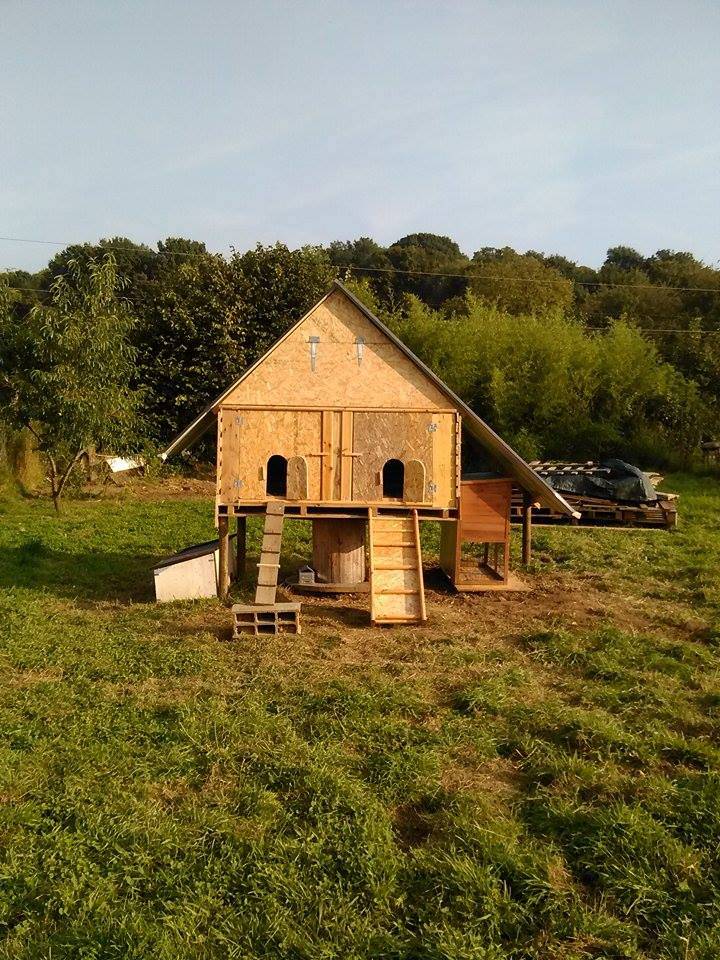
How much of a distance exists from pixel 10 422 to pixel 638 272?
137 feet

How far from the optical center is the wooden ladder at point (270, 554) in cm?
929

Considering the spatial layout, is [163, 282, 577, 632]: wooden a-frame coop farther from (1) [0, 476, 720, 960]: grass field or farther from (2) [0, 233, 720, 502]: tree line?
(2) [0, 233, 720, 502]: tree line

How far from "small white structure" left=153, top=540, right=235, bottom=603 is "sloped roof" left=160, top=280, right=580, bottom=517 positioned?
1545 millimetres

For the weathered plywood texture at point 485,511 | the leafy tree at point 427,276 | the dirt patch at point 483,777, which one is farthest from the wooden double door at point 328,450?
the leafy tree at point 427,276

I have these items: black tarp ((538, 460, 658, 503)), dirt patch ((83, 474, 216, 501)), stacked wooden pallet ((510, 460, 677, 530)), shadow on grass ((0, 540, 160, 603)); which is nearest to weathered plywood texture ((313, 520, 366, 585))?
shadow on grass ((0, 540, 160, 603))

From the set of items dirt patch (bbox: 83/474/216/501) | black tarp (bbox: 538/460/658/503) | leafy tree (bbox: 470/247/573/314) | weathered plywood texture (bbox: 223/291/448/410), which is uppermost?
leafy tree (bbox: 470/247/573/314)

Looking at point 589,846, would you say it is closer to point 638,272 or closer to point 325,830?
point 325,830

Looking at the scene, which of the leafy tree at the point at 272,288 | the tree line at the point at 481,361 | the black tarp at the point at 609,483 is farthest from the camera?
the leafy tree at the point at 272,288

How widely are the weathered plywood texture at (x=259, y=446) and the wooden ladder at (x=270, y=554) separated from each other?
375 millimetres

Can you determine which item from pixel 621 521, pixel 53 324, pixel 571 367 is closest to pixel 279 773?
pixel 621 521

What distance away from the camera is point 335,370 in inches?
404

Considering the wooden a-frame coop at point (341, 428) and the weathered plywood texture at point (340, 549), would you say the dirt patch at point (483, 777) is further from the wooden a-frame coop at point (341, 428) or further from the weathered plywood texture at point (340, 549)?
the weathered plywood texture at point (340, 549)

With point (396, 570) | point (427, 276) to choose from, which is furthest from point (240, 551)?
point (427, 276)

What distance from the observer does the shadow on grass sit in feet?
35.1
